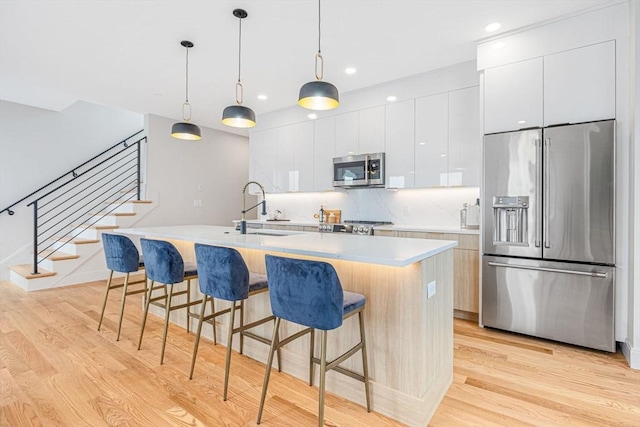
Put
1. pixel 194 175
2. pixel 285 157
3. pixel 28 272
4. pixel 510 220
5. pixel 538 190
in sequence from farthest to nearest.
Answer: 1. pixel 194 175
2. pixel 285 157
3. pixel 28 272
4. pixel 510 220
5. pixel 538 190

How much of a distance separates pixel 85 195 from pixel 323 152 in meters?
4.63

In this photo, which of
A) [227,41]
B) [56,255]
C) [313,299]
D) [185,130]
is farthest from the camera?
[56,255]

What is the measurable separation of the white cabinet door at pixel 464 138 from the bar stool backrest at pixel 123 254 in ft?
11.4

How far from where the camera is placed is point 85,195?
5984 mm

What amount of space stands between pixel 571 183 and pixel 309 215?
12.3 ft

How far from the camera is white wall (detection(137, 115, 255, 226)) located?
19.1 ft

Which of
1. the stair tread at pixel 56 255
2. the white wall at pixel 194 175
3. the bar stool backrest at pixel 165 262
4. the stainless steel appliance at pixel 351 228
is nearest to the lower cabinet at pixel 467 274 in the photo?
the stainless steel appliance at pixel 351 228

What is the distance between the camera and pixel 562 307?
275cm

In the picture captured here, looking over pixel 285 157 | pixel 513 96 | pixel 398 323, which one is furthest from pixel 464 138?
pixel 285 157

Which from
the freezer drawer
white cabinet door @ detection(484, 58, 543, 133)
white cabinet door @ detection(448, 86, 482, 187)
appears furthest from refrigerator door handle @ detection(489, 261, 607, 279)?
white cabinet door @ detection(484, 58, 543, 133)

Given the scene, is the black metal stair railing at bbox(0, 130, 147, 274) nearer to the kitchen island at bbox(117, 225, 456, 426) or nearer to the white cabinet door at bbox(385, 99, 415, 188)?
the white cabinet door at bbox(385, 99, 415, 188)

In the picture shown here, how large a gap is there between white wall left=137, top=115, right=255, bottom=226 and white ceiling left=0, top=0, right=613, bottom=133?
1306 millimetres

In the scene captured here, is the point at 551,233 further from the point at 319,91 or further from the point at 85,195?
the point at 85,195

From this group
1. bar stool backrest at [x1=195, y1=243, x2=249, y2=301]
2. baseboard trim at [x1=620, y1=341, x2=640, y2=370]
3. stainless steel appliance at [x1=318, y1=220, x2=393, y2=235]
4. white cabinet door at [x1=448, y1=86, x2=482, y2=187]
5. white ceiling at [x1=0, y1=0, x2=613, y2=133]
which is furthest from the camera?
stainless steel appliance at [x1=318, y1=220, x2=393, y2=235]
